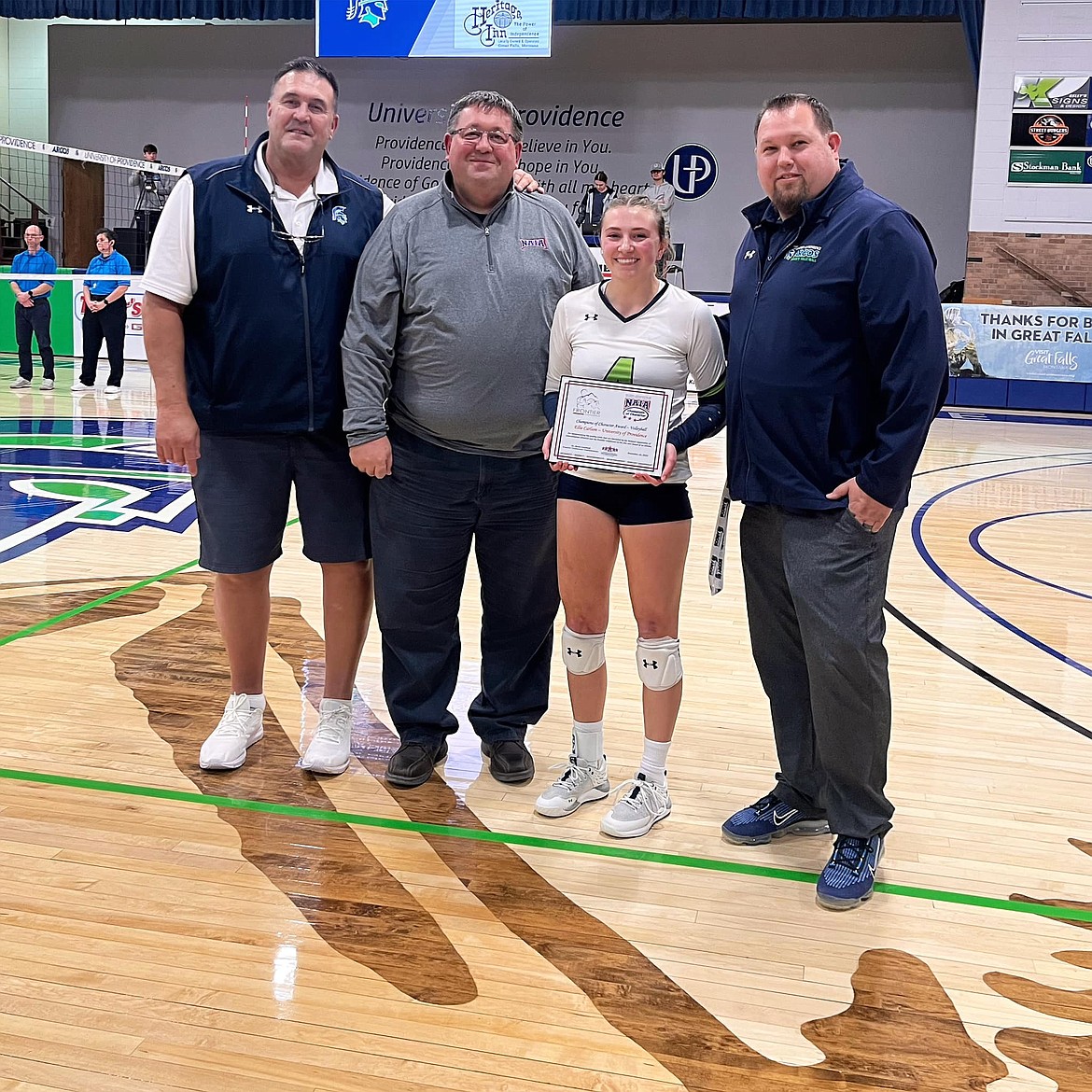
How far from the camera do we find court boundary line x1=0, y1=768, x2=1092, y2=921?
8.84 feet

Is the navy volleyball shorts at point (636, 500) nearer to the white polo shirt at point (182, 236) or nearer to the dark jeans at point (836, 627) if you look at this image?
the dark jeans at point (836, 627)

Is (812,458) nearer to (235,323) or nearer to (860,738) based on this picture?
(860,738)

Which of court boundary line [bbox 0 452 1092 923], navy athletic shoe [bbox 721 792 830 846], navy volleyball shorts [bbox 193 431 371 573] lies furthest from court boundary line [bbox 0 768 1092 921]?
navy volleyball shorts [bbox 193 431 371 573]

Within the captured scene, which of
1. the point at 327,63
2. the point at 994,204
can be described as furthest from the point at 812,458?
the point at 327,63

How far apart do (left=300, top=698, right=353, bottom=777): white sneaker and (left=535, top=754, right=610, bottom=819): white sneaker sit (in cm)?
57

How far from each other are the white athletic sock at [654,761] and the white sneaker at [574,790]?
0.16 metres

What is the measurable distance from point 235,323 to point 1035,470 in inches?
301

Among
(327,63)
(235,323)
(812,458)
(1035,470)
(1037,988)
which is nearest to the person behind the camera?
(1037,988)

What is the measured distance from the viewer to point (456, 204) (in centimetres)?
303

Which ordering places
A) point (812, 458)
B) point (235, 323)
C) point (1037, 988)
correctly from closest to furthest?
1. point (1037, 988)
2. point (812, 458)
3. point (235, 323)

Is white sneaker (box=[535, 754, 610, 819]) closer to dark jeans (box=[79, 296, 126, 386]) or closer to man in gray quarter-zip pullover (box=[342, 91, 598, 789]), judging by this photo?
man in gray quarter-zip pullover (box=[342, 91, 598, 789])

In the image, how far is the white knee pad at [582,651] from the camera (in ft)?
9.98

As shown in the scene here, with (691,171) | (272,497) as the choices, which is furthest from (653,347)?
(691,171)

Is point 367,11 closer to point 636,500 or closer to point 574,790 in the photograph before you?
point 636,500
